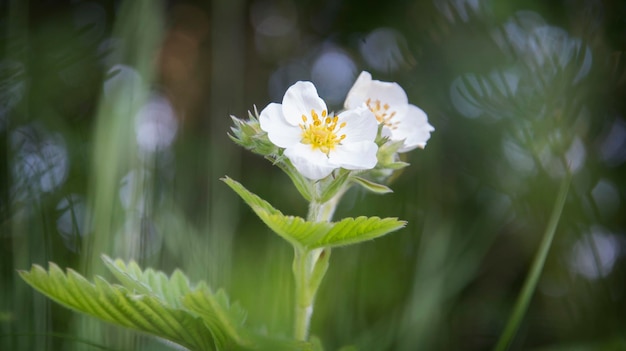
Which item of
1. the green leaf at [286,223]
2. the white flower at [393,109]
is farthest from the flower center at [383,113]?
Answer: the green leaf at [286,223]

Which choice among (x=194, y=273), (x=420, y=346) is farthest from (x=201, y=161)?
(x=420, y=346)

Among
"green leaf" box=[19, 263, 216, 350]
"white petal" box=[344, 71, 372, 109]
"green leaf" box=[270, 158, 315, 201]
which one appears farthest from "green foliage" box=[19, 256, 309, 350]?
"white petal" box=[344, 71, 372, 109]

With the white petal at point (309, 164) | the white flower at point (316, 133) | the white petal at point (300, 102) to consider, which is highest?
the white petal at point (300, 102)

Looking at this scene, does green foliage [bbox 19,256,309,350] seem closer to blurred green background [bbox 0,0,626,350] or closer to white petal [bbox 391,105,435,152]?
blurred green background [bbox 0,0,626,350]

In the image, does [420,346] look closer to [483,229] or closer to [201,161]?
[483,229]

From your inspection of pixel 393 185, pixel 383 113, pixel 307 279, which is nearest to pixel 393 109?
pixel 383 113

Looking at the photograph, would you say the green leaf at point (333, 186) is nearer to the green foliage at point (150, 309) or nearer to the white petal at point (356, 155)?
the white petal at point (356, 155)

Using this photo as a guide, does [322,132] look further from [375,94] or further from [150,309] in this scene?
[150,309]
